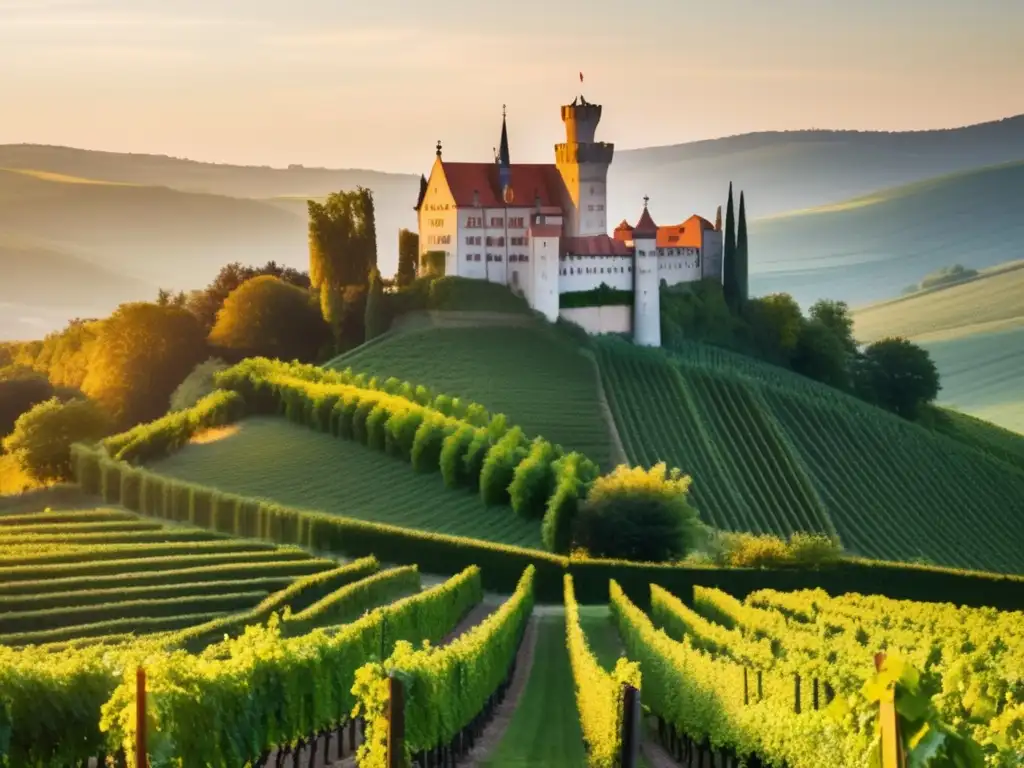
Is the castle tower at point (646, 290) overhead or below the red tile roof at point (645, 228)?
below

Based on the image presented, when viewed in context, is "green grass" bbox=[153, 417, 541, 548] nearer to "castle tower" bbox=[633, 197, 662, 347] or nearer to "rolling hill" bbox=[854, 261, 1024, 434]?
"castle tower" bbox=[633, 197, 662, 347]

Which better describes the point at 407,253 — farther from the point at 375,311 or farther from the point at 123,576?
the point at 123,576

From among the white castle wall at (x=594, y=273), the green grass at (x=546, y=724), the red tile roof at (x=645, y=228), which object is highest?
the red tile roof at (x=645, y=228)

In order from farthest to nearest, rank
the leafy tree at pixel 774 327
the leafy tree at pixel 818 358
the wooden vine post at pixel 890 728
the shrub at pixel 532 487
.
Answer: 1. the leafy tree at pixel 818 358
2. the leafy tree at pixel 774 327
3. the shrub at pixel 532 487
4. the wooden vine post at pixel 890 728

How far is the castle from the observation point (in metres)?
88.6

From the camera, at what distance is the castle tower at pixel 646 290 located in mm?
90500

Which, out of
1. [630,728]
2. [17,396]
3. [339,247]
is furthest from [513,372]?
[630,728]

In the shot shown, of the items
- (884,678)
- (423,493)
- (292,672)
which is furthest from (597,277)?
(884,678)

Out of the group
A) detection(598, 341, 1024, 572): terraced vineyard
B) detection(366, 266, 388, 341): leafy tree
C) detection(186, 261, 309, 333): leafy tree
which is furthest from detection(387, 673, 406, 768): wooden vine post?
detection(186, 261, 309, 333): leafy tree

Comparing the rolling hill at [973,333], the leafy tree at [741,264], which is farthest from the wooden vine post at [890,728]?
the rolling hill at [973,333]

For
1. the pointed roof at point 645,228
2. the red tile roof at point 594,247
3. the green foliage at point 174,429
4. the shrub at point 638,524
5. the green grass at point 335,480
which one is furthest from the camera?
the pointed roof at point 645,228

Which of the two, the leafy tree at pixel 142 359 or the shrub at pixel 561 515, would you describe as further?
the leafy tree at pixel 142 359

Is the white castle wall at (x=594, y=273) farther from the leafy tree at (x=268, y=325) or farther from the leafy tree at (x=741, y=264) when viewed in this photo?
the leafy tree at (x=268, y=325)

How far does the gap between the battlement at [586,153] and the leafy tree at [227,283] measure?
1750cm
